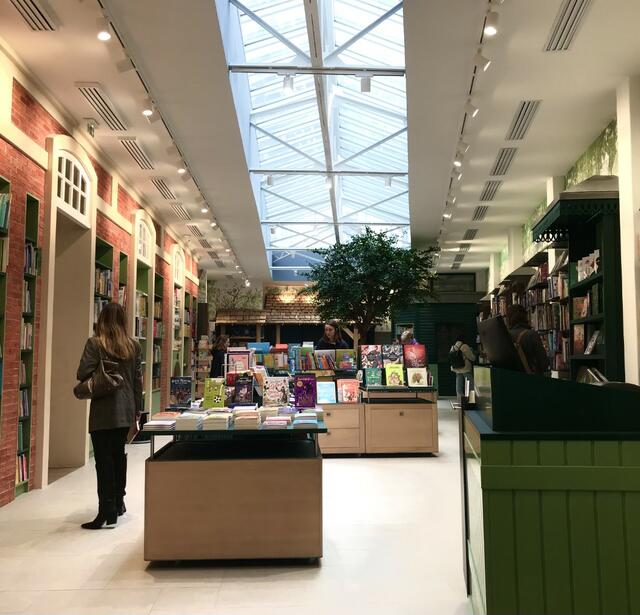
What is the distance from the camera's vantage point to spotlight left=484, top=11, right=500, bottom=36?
4.73m

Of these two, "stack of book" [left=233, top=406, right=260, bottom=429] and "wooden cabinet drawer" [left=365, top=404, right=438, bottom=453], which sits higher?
"stack of book" [left=233, top=406, right=260, bottom=429]

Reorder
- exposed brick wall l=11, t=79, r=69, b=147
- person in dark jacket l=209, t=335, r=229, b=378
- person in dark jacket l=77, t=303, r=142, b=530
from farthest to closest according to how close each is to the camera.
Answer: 1. person in dark jacket l=209, t=335, r=229, b=378
2. exposed brick wall l=11, t=79, r=69, b=147
3. person in dark jacket l=77, t=303, r=142, b=530

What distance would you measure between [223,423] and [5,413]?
2495 mm

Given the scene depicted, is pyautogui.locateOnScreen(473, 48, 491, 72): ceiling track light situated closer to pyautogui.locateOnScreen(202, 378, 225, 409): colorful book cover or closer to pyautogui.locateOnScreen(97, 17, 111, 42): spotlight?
pyautogui.locateOnScreen(97, 17, 111, 42): spotlight

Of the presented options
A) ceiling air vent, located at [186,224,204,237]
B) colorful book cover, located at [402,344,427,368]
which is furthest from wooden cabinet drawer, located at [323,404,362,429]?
ceiling air vent, located at [186,224,204,237]

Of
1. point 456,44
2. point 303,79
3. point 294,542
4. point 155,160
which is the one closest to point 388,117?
point 303,79

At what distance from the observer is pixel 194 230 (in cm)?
1284

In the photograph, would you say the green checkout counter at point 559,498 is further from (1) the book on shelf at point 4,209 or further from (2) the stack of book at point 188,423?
(1) the book on shelf at point 4,209

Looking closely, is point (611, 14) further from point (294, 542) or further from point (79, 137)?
point (79, 137)

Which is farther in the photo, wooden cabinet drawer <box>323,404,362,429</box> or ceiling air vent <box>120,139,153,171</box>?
ceiling air vent <box>120,139,153,171</box>

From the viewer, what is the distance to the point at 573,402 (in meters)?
2.45

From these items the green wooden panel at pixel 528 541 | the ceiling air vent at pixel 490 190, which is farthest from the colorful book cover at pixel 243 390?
the ceiling air vent at pixel 490 190

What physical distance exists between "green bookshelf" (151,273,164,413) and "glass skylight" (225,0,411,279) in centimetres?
280

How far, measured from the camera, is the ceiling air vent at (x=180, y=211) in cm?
1085
